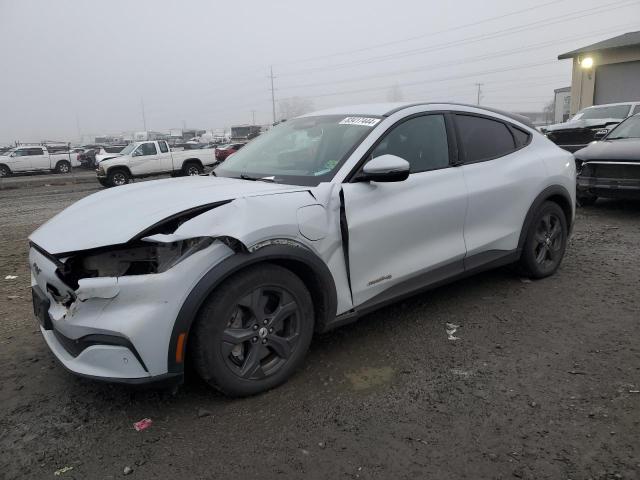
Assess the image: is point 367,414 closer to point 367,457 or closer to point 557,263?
point 367,457

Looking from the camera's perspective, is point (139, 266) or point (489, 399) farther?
Result: point (489, 399)

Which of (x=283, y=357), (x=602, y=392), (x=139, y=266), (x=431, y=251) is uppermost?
(x=139, y=266)

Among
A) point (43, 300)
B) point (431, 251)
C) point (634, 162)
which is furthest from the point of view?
point (634, 162)

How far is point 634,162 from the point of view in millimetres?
6949

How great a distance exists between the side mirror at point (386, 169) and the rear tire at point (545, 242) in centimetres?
183

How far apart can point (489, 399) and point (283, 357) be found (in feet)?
3.83

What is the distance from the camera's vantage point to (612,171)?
23.9 ft

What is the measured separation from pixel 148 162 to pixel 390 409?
65.2 feet

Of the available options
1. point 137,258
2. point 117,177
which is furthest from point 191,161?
point 137,258

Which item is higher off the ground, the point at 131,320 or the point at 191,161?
the point at 131,320

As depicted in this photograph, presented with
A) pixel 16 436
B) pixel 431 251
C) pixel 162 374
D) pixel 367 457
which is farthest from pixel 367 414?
pixel 16 436

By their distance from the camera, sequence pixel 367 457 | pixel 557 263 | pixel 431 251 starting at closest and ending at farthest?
pixel 367 457 < pixel 431 251 < pixel 557 263

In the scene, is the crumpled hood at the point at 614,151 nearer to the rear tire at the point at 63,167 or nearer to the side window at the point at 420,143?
the side window at the point at 420,143

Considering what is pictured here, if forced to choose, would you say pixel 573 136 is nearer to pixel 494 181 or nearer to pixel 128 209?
pixel 494 181
